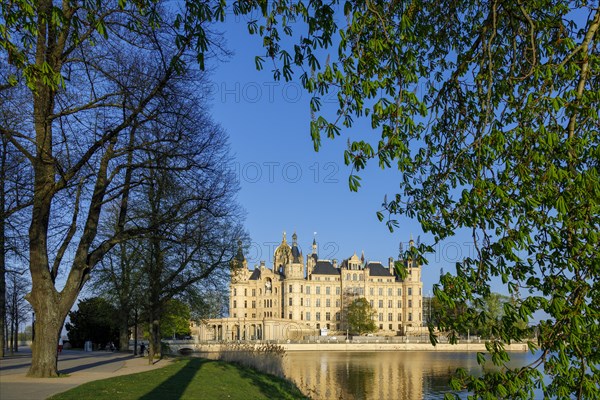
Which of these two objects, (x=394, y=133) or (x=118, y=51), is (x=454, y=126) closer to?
(x=394, y=133)

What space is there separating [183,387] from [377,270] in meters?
120

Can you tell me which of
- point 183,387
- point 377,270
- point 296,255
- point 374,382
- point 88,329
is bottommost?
point 374,382

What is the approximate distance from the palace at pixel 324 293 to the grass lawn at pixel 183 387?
10417cm

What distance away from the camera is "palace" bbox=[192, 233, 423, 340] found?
128 m

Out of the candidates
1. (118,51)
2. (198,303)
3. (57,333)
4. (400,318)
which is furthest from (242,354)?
(400,318)

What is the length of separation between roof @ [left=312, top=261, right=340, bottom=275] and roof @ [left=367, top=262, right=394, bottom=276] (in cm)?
736

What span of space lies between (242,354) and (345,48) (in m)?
28.2

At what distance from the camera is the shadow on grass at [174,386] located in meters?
14.4

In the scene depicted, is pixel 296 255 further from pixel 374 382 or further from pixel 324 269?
pixel 374 382

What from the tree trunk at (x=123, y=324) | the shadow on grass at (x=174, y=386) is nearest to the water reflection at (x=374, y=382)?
the shadow on grass at (x=174, y=386)

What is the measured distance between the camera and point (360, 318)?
113438 mm

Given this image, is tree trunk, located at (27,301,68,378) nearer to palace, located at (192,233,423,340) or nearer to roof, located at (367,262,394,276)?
palace, located at (192,233,423,340)

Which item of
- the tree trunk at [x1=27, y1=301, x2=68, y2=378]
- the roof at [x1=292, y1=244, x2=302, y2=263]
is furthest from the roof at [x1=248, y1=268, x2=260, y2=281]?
the tree trunk at [x1=27, y1=301, x2=68, y2=378]

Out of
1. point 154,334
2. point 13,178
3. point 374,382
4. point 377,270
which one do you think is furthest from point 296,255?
point 13,178
